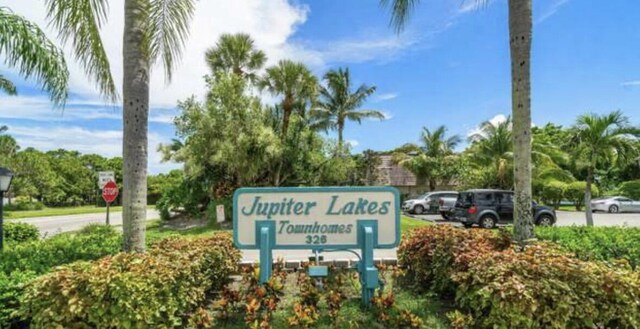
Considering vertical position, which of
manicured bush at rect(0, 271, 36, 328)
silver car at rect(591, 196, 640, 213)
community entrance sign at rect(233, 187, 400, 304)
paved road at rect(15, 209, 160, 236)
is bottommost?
paved road at rect(15, 209, 160, 236)

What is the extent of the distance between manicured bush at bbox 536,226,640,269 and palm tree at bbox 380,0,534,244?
713 mm

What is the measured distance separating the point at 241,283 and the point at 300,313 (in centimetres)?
222

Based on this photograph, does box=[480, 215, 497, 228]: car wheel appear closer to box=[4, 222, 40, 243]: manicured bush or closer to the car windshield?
the car windshield

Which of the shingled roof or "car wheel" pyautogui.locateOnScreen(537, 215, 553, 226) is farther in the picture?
the shingled roof

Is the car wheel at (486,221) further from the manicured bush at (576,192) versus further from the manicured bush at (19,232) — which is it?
the manicured bush at (576,192)

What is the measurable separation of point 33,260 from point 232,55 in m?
15.9

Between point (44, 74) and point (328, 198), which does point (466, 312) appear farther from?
point (44, 74)

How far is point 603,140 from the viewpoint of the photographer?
11.4m

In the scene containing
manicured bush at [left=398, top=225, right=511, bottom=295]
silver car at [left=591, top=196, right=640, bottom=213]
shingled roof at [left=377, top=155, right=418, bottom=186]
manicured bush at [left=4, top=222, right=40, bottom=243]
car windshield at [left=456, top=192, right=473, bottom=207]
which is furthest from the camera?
shingled roof at [left=377, top=155, right=418, bottom=186]

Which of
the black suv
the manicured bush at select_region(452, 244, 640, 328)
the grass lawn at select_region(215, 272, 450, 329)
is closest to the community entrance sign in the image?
the grass lawn at select_region(215, 272, 450, 329)

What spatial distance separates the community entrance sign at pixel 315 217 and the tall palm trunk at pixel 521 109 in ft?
5.91

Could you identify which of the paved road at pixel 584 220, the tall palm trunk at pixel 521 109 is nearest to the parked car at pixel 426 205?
the paved road at pixel 584 220

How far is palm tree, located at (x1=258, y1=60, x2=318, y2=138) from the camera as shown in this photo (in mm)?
17844

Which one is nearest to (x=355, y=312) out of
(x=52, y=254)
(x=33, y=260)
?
(x=33, y=260)
